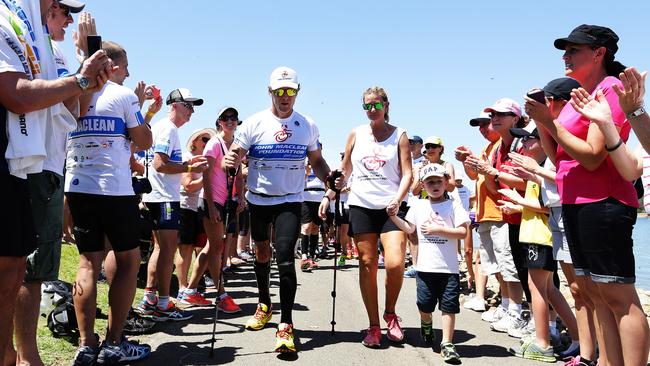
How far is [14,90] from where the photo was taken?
2.33 meters

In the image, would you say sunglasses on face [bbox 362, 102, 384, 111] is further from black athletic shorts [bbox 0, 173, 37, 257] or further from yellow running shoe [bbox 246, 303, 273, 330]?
black athletic shorts [bbox 0, 173, 37, 257]

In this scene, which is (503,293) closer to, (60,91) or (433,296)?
(433,296)

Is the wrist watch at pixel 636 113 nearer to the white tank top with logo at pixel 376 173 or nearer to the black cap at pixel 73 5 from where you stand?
the white tank top with logo at pixel 376 173

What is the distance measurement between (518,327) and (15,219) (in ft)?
16.2

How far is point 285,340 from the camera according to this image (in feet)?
14.2

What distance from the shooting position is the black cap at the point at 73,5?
136 inches

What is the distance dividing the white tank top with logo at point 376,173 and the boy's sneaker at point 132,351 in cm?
246

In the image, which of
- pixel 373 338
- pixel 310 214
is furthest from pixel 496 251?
pixel 310 214

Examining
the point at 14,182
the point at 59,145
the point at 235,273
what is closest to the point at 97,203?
the point at 59,145

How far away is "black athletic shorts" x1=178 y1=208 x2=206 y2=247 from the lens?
682 cm

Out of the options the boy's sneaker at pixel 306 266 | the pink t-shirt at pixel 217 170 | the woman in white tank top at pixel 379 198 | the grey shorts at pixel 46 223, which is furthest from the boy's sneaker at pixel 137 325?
the boy's sneaker at pixel 306 266

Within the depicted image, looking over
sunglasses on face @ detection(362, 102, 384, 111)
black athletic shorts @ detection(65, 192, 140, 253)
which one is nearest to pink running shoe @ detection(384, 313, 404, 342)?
sunglasses on face @ detection(362, 102, 384, 111)

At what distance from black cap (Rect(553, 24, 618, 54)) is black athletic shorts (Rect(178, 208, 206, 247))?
16.8 feet

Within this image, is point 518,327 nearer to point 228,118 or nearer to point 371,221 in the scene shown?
point 371,221
